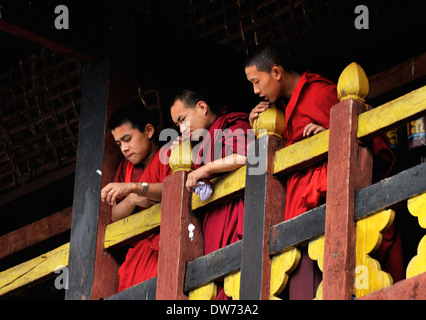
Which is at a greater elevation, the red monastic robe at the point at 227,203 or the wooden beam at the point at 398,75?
the wooden beam at the point at 398,75

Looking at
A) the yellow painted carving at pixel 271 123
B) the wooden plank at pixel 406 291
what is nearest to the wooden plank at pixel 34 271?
the yellow painted carving at pixel 271 123

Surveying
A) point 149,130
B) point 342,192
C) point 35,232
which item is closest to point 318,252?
point 342,192

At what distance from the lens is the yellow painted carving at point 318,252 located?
5.62 metres

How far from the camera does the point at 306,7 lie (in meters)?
7.98

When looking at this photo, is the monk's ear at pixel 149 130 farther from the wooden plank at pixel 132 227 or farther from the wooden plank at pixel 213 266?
the wooden plank at pixel 213 266

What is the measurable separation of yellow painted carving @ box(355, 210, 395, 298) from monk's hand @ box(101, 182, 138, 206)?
5.13 feet

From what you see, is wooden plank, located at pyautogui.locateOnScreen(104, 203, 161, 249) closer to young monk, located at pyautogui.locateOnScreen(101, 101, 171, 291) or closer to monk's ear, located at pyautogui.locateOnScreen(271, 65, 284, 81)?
young monk, located at pyautogui.locateOnScreen(101, 101, 171, 291)

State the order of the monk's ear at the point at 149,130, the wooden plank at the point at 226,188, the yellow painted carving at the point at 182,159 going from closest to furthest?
1. the wooden plank at the point at 226,188
2. the yellow painted carving at the point at 182,159
3. the monk's ear at the point at 149,130

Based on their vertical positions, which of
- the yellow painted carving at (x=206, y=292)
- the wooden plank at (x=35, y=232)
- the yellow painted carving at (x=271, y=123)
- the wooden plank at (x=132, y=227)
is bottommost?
the yellow painted carving at (x=206, y=292)

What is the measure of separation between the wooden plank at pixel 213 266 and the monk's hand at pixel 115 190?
0.64 metres

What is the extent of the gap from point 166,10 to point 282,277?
312cm

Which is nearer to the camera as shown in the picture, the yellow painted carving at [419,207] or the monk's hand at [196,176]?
the yellow painted carving at [419,207]

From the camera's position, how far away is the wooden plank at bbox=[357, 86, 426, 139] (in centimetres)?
553
